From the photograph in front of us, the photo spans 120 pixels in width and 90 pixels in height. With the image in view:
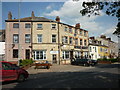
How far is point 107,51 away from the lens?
54.3 m

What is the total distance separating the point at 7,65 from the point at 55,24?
2144 centimetres

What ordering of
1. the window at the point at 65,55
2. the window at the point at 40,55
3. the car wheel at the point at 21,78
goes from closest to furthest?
the car wheel at the point at 21,78 → the window at the point at 40,55 → the window at the point at 65,55

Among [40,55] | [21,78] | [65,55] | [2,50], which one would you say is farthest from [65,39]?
[21,78]

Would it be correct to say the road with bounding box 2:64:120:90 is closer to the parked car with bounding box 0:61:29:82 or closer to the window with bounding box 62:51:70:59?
the parked car with bounding box 0:61:29:82

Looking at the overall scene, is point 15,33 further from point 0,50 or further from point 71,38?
point 71,38

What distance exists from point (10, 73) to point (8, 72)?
0.68 feet

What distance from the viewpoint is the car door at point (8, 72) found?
30.7 ft

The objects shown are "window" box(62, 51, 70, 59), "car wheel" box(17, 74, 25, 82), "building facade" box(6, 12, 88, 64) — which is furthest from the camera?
"window" box(62, 51, 70, 59)

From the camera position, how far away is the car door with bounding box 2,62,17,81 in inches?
368

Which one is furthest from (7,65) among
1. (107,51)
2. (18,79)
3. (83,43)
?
(107,51)

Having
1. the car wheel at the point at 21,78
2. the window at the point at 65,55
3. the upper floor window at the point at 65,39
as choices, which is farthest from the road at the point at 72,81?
the upper floor window at the point at 65,39

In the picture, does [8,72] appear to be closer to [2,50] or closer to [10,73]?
[10,73]

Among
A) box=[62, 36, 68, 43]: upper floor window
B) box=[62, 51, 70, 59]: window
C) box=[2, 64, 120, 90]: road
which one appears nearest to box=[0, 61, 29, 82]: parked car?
box=[2, 64, 120, 90]: road

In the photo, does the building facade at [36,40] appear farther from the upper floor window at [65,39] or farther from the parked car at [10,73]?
the parked car at [10,73]
